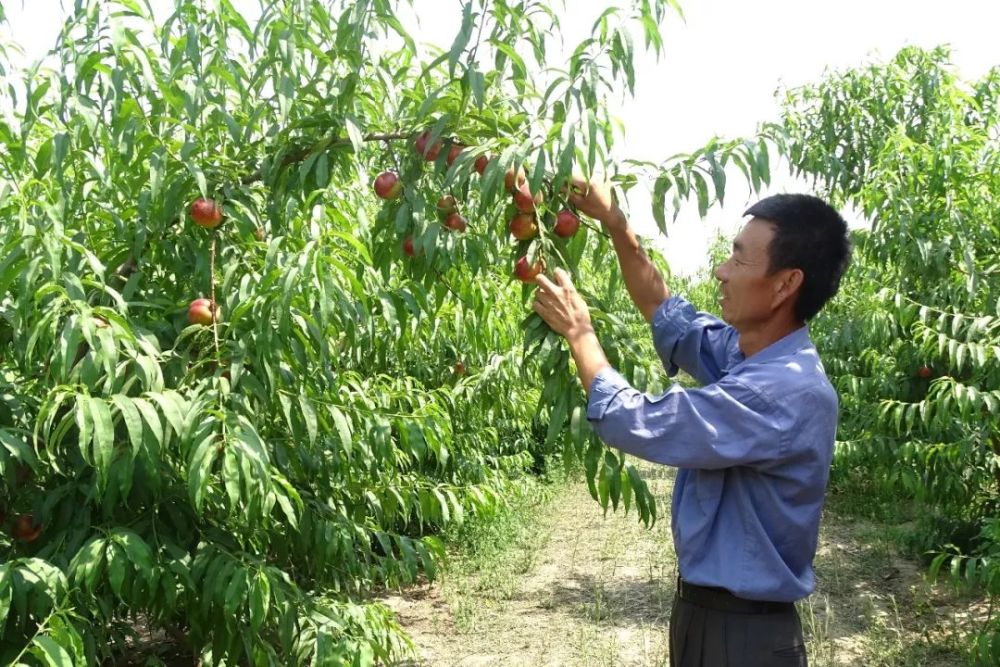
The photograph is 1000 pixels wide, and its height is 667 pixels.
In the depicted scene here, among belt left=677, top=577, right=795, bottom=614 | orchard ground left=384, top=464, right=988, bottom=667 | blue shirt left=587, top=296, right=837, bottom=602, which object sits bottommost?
orchard ground left=384, top=464, right=988, bottom=667

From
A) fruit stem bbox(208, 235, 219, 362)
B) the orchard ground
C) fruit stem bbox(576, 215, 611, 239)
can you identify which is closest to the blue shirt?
fruit stem bbox(576, 215, 611, 239)

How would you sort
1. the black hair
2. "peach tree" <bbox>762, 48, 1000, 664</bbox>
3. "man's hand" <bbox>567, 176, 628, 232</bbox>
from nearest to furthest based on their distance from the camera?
the black hair
"man's hand" <bbox>567, 176, 628, 232</bbox>
"peach tree" <bbox>762, 48, 1000, 664</bbox>

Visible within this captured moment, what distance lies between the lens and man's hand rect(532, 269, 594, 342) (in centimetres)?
191

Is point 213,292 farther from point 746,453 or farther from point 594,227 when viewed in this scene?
point 746,453

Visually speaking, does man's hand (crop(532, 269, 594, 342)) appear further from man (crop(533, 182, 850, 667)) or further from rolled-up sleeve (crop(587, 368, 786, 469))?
rolled-up sleeve (crop(587, 368, 786, 469))

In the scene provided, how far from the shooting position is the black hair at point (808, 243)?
1.79 m

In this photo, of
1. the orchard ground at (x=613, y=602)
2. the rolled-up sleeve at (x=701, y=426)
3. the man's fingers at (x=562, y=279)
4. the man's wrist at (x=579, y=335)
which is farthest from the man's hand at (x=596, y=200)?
the orchard ground at (x=613, y=602)

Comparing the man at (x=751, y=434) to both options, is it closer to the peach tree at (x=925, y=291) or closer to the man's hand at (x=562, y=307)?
the man's hand at (x=562, y=307)

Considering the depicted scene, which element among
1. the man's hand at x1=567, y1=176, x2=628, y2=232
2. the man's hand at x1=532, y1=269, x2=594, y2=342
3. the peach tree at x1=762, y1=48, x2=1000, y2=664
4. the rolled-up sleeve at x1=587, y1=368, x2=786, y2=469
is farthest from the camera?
the peach tree at x1=762, y1=48, x2=1000, y2=664

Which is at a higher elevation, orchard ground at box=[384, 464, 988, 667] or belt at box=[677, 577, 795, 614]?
belt at box=[677, 577, 795, 614]

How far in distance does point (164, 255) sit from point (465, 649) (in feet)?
9.49

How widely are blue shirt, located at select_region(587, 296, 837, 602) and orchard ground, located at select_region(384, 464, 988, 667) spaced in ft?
8.26

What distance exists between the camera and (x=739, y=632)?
5.96 ft

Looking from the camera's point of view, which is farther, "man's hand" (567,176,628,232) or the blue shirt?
"man's hand" (567,176,628,232)
